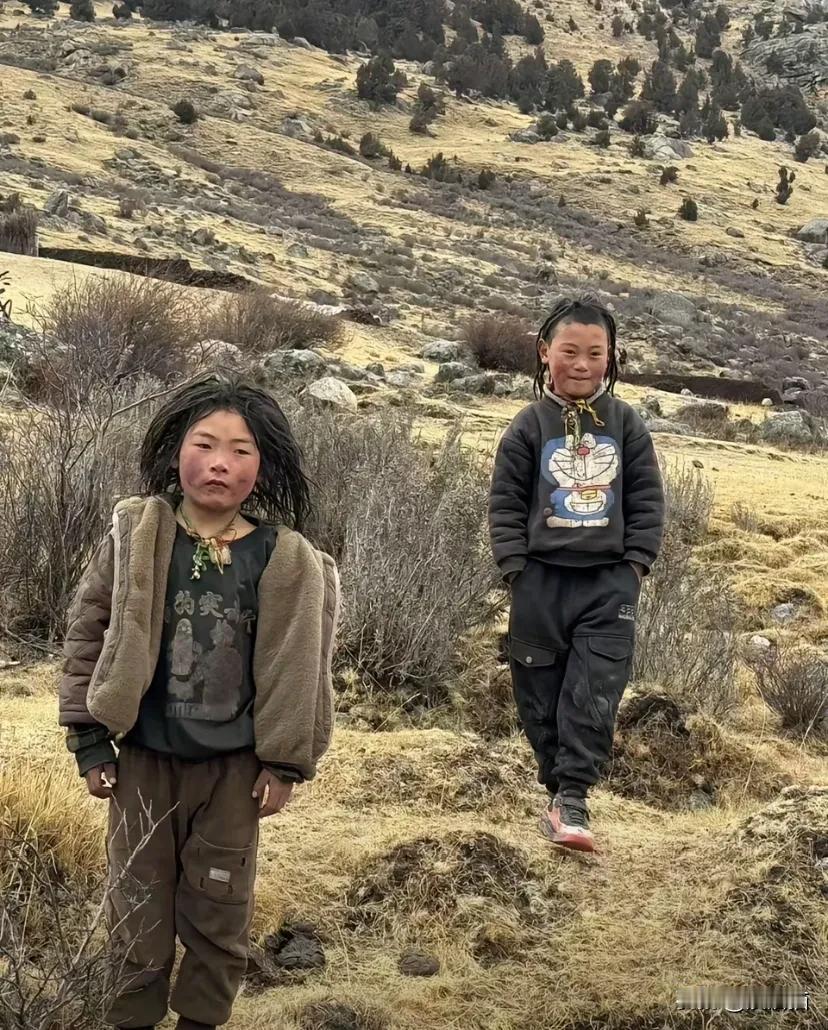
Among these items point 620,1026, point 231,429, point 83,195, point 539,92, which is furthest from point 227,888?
point 539,92

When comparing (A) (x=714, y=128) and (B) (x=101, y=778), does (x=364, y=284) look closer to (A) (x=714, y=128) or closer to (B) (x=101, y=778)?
(B) (x=101, y=778)

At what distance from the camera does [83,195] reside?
72.3ft

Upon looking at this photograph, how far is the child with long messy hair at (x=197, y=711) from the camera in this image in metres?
1.95

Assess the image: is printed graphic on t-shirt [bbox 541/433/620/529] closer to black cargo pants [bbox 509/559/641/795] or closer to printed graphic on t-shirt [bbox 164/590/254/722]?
black cargo pants [bbox 509/559/641/795]

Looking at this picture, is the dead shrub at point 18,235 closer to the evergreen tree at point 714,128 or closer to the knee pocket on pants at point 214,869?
the knee pocket on pants at point 214,869

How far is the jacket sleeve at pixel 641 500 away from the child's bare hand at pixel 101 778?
54.6 inches

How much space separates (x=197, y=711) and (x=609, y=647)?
1.15 metres

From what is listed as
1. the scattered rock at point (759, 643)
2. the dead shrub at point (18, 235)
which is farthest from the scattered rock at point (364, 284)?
the scattered rock at point (759, 643)

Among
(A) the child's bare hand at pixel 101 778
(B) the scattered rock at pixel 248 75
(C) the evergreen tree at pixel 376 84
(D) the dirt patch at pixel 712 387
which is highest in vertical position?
(C) the evergreen tree at pixel 376 84

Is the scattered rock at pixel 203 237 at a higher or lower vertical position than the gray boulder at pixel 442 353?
higher

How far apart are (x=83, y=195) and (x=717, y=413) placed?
46.8ft

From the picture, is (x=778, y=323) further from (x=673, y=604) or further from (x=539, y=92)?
(x=539, y=92)

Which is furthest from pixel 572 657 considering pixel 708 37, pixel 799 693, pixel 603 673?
pixel 708 37

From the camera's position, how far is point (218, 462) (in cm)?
200
